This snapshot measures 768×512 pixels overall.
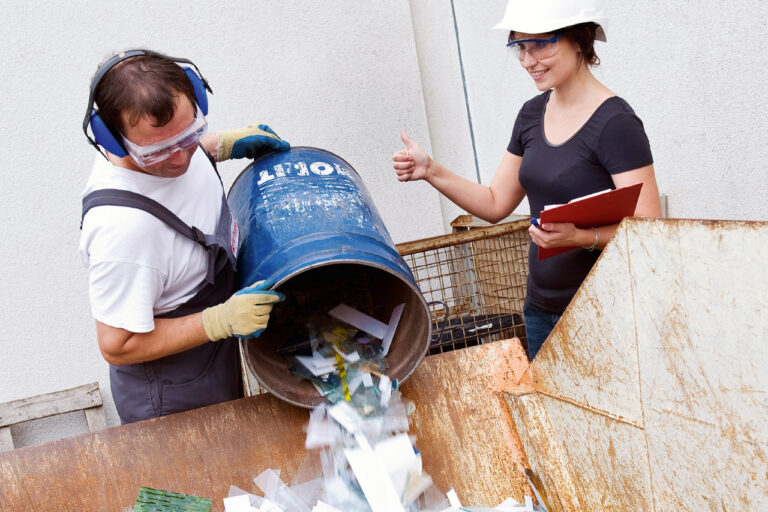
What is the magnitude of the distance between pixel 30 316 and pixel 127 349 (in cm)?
265

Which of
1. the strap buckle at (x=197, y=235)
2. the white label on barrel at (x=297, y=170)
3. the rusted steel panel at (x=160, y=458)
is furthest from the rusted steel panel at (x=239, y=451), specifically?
the white label on barrel at (x=297, y=170)

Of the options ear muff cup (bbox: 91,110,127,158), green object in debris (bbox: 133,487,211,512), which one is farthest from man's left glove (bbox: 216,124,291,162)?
green object in debris (bbox: 133,487,211,512)

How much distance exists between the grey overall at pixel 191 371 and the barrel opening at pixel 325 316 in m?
0.15

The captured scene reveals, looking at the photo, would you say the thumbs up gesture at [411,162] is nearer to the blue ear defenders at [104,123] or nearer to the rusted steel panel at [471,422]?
the rusted steel panel at [471,422]

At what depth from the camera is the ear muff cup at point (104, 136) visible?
61.9 inches

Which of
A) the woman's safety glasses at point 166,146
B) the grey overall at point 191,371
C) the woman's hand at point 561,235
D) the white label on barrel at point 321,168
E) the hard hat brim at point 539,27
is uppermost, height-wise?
the hard hat brim at point 539,27

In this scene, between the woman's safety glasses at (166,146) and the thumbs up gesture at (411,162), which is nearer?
the woman's safety glasses at (166,146)

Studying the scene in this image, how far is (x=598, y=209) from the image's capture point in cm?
167

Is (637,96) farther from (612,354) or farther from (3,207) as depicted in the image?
(3,207)

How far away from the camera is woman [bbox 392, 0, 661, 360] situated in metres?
1.81

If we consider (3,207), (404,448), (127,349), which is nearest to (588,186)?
(404,448)

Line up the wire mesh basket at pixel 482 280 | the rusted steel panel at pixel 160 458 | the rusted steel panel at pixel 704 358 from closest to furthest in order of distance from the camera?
the rusted steel panel at pixel 704 358, the rusted steel panel at pixel 160 458, the wire mesh basket at pixel 482 280

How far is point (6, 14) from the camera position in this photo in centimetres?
386

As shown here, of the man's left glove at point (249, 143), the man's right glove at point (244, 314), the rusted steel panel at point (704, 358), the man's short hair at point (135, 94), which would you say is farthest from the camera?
the man's left glove at point (249, 143)
